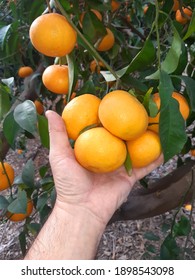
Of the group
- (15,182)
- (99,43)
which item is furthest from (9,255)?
(99,43)

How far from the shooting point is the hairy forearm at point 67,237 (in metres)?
0.87

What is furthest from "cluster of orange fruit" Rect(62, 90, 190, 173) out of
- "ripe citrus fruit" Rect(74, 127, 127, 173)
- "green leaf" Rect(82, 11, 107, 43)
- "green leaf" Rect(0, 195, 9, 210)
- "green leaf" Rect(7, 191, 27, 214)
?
"green leaf" Rect(0, 195, 9, 210)

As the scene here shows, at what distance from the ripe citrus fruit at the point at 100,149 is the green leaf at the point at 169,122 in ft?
0.28

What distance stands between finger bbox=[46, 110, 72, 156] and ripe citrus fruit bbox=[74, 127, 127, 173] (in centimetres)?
10

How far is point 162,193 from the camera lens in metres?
1.44

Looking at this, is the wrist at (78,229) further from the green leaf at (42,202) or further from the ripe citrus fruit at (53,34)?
the ripe citrus fruit at (53,34)

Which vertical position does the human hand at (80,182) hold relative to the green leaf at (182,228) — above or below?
above

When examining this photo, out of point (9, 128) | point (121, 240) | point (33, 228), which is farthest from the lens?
point (121, 240)

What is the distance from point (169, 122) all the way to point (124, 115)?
0.28ft

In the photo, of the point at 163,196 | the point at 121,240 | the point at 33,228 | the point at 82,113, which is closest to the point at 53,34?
the point at 82,113

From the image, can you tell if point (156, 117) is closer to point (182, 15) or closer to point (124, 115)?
point (124, 115)

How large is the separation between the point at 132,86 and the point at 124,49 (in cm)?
61

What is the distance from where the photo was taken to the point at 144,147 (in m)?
0.70

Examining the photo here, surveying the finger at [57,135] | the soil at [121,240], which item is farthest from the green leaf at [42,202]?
the soil at [121,240]
